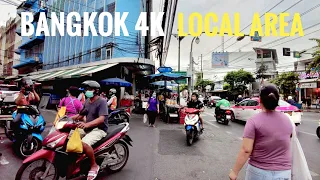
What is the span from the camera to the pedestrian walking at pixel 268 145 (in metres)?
1.99

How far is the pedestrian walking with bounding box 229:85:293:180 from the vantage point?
1.99 meters

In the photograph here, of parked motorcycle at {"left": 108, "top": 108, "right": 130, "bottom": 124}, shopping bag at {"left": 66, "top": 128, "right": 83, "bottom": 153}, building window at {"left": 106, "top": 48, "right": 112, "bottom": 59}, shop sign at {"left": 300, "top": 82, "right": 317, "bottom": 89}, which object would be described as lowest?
parked motorcycle at {"left": 108, "top": 108, "right": 130, "bottom": 124}

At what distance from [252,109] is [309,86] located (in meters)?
21.8

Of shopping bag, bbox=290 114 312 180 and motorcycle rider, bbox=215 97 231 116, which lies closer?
shopping bag, bbox=290 114 312 180

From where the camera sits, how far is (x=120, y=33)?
18.2 metres

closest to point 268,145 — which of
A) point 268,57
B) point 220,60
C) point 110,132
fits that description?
point 110,132

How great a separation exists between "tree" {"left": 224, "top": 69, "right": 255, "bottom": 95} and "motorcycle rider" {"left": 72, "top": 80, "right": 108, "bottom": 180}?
4048cm

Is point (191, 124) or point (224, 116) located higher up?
point (191, 124)

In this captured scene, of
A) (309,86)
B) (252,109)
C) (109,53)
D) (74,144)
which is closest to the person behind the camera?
(74,144)

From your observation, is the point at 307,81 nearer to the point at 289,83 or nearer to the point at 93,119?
the point at 289,83

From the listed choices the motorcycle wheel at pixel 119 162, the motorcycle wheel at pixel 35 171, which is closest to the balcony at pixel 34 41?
the motorcycle wheel at pixel 119 162

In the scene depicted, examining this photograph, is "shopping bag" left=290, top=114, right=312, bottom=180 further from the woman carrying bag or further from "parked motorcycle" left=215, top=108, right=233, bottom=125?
"parked motorcycle" left=215, top=108, right=233, bottom=125

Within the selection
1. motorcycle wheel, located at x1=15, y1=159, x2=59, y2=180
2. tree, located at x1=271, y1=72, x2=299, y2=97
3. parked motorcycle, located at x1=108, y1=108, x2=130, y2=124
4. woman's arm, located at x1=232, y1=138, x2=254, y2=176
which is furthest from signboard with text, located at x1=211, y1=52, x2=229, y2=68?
woman's arm, located at x1=232, y1=138, x2=254, y2=176

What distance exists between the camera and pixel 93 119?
12.5ft
